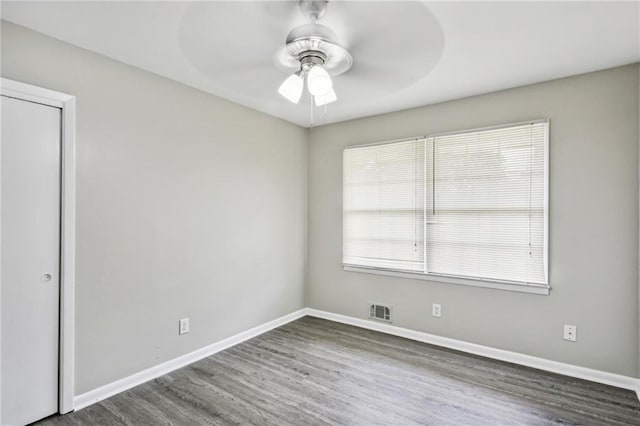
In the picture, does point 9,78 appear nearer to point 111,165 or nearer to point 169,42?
point 111,165

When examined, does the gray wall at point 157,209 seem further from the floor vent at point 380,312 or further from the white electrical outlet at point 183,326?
the floor vent at point 380,312

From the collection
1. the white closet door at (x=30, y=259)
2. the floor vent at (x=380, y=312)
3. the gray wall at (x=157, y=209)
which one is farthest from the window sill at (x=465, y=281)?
the white closet door at (x=30, y=259)

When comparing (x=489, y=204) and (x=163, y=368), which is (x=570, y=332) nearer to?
(x=489, y=204)

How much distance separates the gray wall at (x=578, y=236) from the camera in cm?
253

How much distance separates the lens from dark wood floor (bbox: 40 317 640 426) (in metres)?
2.17

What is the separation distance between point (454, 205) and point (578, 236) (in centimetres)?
100

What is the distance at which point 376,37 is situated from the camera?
2092 mm

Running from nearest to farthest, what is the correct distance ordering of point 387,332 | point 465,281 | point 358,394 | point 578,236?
point 358,394, point 578,236, point 465,281, point 387,332

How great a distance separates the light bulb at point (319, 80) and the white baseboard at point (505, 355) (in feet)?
8.80

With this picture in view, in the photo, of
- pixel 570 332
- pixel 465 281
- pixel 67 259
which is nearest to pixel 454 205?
pixel 465 281

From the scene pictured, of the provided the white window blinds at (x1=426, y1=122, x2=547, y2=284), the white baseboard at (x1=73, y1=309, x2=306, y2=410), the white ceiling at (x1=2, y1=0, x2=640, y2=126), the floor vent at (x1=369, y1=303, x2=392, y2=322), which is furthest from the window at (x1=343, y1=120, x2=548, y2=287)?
the white baseboard at (x1=73, y1=309, x2=306, y2=410)

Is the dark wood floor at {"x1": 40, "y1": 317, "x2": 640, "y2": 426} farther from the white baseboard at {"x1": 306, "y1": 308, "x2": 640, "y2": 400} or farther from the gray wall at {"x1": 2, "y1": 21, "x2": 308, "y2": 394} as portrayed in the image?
the gray wall at {"x1": 2, "y1": 21, "x2": 308, "y2": 394}

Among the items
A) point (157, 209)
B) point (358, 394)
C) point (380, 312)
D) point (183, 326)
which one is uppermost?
point (157, 209)

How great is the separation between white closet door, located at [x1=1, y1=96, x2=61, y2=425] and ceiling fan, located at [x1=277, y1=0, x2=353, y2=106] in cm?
156
